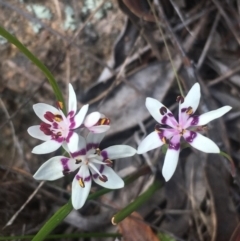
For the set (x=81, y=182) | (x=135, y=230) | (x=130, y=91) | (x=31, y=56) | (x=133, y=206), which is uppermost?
(x=31, y=56)

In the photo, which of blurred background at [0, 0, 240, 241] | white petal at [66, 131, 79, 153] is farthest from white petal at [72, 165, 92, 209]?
blurred background at [0, 0, 240, 241]

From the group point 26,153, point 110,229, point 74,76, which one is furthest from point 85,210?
point 74,76

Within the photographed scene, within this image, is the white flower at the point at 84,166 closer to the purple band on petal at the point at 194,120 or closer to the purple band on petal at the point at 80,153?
the purple band on petal at the point at 80,153

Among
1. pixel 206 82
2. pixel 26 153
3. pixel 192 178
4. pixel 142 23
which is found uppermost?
pixel 142 23

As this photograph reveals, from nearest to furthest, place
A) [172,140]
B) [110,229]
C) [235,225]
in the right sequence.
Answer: [172,140] → [235,225] → [110,229]

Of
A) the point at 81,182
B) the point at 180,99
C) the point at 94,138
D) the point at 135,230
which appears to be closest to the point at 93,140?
the point at 94,138

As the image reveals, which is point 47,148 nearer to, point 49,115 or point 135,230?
point 49,115

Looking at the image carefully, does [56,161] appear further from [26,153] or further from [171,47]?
[171,47]
